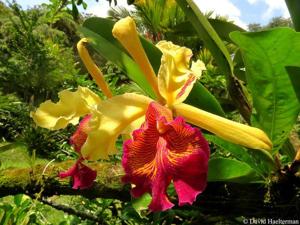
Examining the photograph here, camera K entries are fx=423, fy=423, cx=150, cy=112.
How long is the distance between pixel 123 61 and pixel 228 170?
396 mm

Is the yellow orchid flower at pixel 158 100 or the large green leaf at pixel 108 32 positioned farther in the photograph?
the large green leaf at pixel 108 32

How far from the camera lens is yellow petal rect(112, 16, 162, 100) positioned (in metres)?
0.88

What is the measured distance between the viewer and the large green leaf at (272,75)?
904 millimetres

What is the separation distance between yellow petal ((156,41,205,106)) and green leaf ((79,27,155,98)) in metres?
0.18

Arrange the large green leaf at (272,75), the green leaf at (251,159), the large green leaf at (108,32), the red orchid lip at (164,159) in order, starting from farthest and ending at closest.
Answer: the large green leaf at (108,32) < the green leaf at (251,159) < the large green leaf at (272,75) < the red orchid lip at (164,159)

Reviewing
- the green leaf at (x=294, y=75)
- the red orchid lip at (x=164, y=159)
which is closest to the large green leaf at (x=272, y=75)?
the green leaf at (x=294, y=75)

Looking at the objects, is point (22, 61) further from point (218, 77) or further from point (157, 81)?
point (157, 81)

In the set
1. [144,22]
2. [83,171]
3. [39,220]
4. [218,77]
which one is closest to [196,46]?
[144,22]

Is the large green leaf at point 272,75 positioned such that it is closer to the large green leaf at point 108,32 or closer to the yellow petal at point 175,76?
the yellow petal at point 175,76

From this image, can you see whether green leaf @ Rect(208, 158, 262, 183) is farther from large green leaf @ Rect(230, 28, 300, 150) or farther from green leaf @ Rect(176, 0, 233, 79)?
green leaf @ Rect(176, 0, 233, 79)

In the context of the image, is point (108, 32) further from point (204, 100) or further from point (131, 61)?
point (204, 100)

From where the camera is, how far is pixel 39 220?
83.3 inches

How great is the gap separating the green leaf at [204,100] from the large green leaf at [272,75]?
10cm

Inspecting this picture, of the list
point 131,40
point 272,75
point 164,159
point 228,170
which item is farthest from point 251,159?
point 131,40
